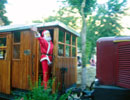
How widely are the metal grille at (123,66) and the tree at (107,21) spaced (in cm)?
840

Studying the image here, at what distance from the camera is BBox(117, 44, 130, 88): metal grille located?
2213mm

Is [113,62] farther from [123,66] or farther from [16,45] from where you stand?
[16,45]

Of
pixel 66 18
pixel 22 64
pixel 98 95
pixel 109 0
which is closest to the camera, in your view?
pixel 98 95

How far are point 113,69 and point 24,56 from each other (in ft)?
7.90

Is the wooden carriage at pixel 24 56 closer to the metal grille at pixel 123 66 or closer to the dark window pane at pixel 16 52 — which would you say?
the dark window pane at pixel 16 52

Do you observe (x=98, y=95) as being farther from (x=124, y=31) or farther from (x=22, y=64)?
(x=124, y=31)

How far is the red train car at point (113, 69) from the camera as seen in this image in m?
2.21

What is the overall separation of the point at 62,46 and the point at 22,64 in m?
1.28

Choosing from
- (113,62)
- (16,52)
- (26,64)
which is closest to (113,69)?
(113,62)

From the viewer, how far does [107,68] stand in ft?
8.19

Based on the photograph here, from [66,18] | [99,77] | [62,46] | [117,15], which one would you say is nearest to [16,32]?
[62,46]

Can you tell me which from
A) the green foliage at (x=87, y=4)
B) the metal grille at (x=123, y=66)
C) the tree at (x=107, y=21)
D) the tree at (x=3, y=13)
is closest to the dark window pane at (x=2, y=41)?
the green foliage at (x=87, y=4)

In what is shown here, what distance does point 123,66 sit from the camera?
229 cm

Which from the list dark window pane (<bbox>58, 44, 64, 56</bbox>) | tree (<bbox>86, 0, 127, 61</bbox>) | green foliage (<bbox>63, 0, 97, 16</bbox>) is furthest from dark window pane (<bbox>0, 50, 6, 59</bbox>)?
tree (<bbox>86, 0, 127, 61</bbox>)
